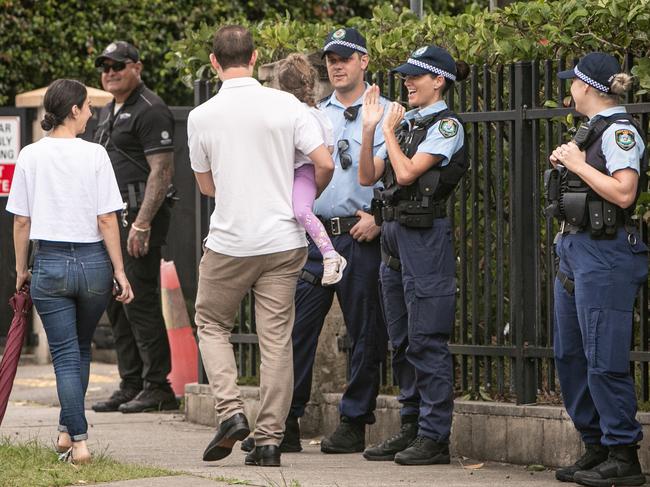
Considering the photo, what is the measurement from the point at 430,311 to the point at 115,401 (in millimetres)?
3307

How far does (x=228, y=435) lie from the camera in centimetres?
657

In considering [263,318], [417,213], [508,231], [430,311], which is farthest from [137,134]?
[430,311]

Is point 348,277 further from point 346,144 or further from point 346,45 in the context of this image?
point 346,45

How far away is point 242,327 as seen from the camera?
891 cm

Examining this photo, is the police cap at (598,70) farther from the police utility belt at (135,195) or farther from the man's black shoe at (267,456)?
the police utility belt at (135,195)

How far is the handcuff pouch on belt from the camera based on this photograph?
273 inches

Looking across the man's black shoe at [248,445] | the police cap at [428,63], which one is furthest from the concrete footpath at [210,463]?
the police cap at [428,63]

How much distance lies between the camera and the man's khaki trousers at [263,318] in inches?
267

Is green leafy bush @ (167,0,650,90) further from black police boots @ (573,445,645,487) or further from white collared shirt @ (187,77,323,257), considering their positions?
black police boots @ (573,445,645,487)

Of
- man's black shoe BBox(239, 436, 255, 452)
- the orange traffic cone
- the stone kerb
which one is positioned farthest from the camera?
the orange traffic cone

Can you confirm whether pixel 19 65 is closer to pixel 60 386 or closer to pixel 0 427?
pixel 0 427

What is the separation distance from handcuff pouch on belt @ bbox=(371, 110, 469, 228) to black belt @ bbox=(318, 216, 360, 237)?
320mm

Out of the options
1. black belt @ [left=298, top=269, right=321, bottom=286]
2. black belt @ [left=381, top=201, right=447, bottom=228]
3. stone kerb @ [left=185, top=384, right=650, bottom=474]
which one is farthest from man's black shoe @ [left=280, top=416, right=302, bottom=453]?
black belt @ [left=381, top=201, right=447, bottom=228]

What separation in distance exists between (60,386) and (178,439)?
149 cm
